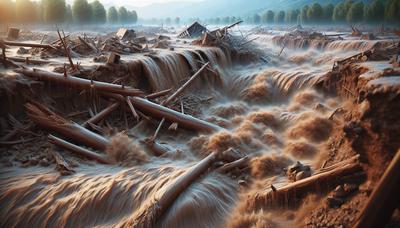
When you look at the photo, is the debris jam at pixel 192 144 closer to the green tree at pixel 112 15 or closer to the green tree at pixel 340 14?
the green tree at pixel 340 14

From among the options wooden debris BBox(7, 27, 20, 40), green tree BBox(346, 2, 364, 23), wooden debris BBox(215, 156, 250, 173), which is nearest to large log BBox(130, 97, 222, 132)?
wooden debris BBox(215, 156, 250, 173)

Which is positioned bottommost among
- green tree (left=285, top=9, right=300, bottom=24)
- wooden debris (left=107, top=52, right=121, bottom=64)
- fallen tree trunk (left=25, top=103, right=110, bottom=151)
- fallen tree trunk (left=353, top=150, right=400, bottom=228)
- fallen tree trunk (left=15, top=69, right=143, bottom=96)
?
fallen tree trunk (left=25, top=103, right=110, bottom=151)

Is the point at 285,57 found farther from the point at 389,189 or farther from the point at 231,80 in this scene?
the point at 389,189

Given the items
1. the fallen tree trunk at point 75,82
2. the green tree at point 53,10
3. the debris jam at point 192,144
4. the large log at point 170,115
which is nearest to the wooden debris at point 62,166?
the debris jam at point 192,144

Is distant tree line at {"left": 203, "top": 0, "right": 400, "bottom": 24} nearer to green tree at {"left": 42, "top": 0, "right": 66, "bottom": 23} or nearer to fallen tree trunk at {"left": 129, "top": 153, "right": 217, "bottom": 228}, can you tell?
fallen tree trunk at {"left": 129, "top": 153, "right": 217, "bottom": 228}

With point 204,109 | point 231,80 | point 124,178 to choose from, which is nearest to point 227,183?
point 124,178
